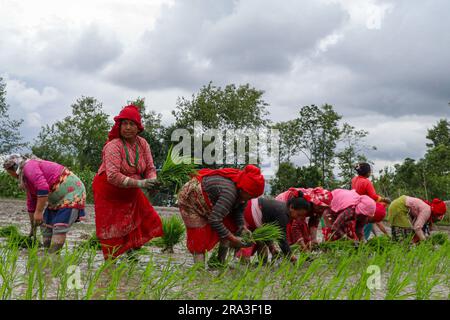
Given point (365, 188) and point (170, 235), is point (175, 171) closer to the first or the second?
point (170, 235)

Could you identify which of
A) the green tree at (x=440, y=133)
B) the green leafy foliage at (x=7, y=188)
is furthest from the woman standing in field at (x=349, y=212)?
the green tree at (x=440, y=133)

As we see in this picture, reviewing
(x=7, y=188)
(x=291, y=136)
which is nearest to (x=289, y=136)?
(x=291, y=136)

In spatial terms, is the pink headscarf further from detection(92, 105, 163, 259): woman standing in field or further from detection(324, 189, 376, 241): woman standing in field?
detection(92, 105, 163, 259): woman standing in field

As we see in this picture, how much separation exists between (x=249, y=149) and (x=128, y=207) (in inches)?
964

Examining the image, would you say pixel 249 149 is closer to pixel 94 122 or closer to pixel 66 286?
pixel 94 122

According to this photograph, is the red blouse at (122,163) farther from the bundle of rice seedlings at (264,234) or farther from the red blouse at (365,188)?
the red blouse at (365,188)

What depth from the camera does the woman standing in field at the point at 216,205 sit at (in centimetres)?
386

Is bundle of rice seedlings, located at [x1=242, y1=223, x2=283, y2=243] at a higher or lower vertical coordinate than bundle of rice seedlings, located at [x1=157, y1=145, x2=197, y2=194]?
lower

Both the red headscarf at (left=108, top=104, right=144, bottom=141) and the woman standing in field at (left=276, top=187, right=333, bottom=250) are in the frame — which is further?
the woman standing in field at (left=276, top=187, right=333, bottom=250)

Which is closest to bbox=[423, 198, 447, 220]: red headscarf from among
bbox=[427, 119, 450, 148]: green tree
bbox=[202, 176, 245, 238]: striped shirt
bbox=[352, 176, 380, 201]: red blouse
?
bbox=[352, 176, 380, 201]: red blouse

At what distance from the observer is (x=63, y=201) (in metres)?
4.51

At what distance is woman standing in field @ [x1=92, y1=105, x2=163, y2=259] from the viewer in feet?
12.9
